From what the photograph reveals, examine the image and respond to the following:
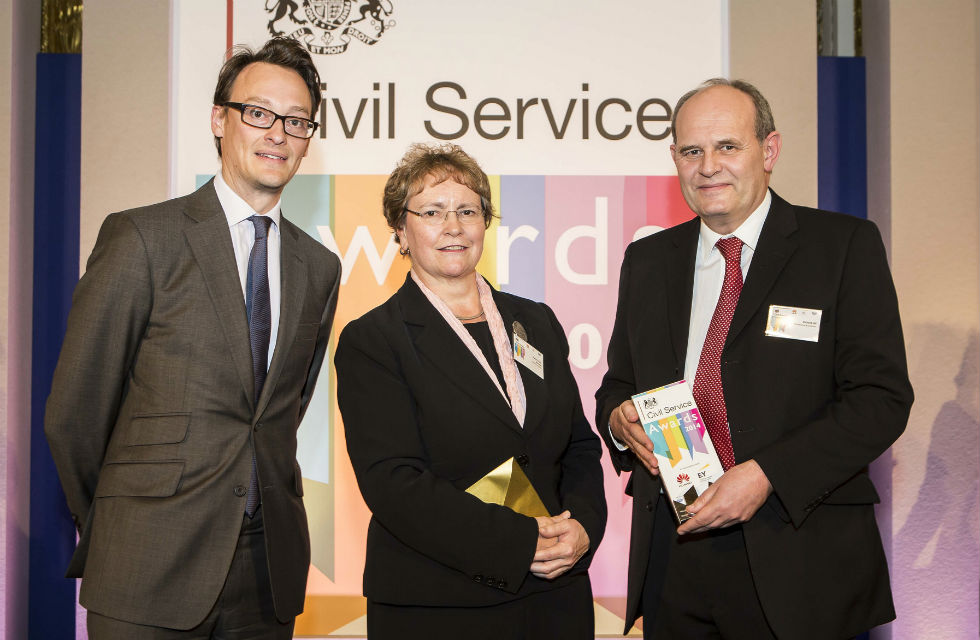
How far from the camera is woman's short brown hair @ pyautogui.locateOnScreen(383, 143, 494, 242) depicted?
7.86ft

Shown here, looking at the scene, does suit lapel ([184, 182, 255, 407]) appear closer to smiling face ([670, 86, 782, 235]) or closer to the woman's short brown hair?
the woman's short brown hair

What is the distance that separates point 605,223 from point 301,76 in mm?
2088

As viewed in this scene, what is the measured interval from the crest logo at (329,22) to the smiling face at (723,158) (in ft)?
7.63

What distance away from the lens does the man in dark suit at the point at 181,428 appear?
202cm

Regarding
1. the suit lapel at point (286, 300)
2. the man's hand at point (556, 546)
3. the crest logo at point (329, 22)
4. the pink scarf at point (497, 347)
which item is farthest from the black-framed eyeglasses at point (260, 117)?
the crest logo at point (329, 22)

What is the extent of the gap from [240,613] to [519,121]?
285cm

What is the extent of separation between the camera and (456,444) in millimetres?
2160

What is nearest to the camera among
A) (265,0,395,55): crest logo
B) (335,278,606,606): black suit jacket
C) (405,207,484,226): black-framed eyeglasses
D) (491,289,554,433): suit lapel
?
(335,278,606,606): black suit jacket

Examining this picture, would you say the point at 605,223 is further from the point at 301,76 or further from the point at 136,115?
the point at 136,115

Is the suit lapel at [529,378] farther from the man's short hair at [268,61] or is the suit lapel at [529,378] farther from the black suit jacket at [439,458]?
the man's short hair at [268,61]

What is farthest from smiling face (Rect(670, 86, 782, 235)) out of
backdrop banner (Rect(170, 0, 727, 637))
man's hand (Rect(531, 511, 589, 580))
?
backdrop banner (Rect(170, 0, 727, 637))

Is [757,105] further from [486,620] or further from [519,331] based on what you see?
[486,620]

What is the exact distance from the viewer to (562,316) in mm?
4137

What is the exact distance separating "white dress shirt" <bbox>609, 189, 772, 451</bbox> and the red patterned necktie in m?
0.03
